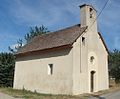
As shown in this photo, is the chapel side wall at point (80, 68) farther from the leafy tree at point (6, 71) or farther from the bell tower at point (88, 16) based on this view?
the leafy tree at point (6, 71)

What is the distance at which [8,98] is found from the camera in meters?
18.8

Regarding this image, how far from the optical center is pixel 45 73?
80.8ft

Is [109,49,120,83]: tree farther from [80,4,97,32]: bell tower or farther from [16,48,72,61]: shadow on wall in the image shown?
[16,48,72,61]: shadow on wall

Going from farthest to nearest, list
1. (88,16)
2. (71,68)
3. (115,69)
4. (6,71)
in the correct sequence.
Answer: (115,69) < (6,71) < (88,16) < (71,68)

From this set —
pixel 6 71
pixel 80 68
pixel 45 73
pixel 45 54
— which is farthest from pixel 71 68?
pixel 6 71

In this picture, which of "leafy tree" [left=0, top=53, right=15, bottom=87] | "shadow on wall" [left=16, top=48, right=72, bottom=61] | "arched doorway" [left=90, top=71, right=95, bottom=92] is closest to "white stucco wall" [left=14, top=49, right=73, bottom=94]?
"shadow on wall" [left=16, top=48, right=72, bottom=61]

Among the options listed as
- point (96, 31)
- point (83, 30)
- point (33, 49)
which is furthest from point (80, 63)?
point (33, 49)

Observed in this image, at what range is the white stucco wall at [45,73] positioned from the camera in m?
22.3

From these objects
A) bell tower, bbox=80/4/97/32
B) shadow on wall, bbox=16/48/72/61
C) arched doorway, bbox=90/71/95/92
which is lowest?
arched doorway, bbox=90/71/95/92

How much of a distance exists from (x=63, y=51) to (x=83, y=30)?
3.02 m

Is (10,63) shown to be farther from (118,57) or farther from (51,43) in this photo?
(118,57)

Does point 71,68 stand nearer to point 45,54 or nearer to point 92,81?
point 92,81

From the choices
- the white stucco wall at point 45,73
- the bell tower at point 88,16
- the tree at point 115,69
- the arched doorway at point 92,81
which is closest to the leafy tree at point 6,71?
the white stucco wall at point 45,73

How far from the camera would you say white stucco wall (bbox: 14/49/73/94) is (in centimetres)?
2227
